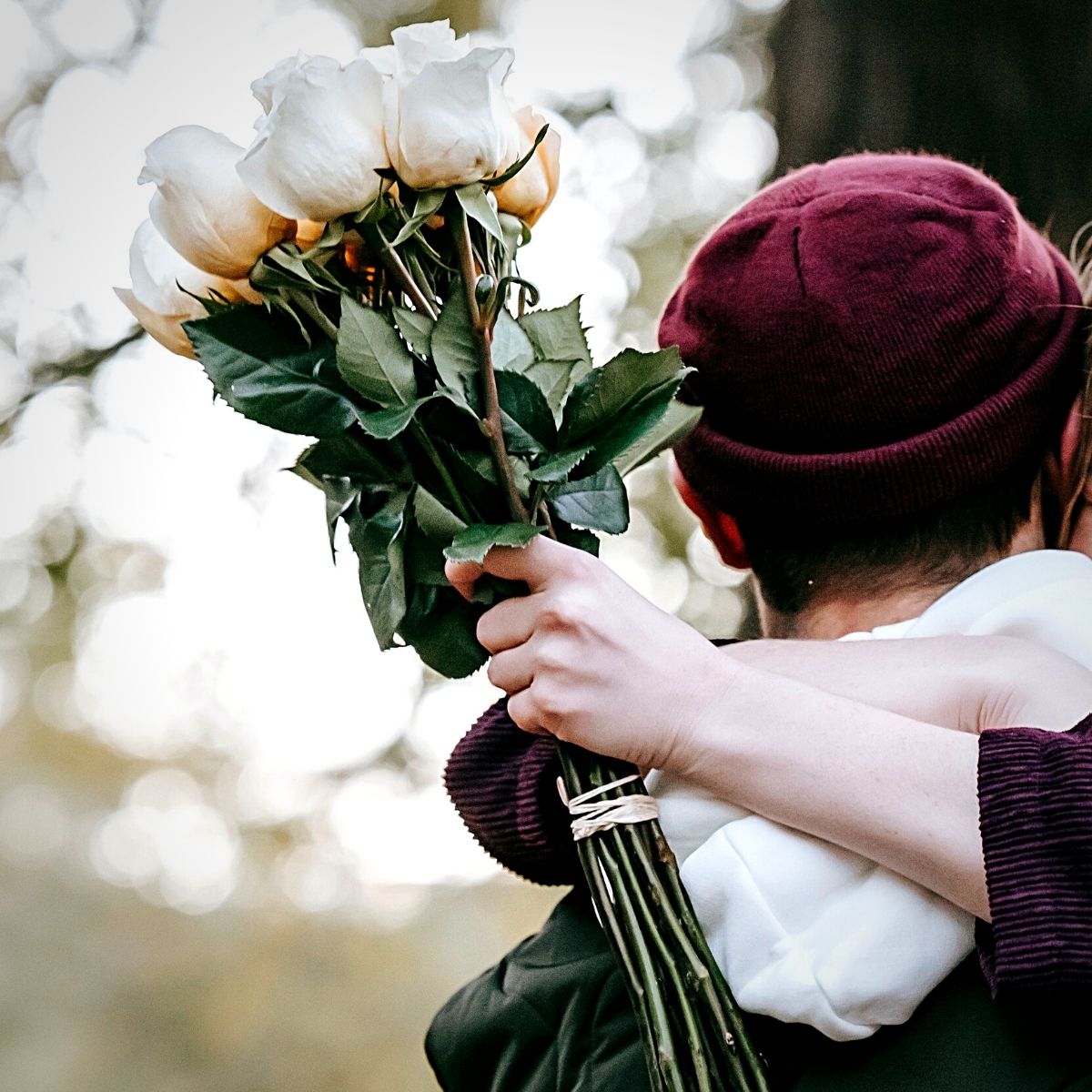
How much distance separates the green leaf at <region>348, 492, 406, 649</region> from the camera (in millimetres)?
932

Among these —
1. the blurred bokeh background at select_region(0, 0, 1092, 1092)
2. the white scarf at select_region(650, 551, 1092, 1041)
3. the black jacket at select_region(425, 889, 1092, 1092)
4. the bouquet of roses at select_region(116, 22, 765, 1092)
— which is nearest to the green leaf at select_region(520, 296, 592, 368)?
the bouquet of roses at select_region(116, 22, 765, 1092)

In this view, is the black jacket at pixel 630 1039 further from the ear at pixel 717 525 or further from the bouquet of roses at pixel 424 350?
the ear at pixel 717 525

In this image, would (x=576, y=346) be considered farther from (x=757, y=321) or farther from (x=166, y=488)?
(x=166, y=488)

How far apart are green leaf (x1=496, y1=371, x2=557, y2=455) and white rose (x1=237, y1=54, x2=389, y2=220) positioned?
0.16 m

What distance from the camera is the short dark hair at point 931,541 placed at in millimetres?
1073

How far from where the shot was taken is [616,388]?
3.01ft

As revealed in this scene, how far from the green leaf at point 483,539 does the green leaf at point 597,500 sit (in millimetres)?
57

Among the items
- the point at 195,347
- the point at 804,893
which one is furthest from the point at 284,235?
the point at 804,893

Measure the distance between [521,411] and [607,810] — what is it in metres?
0.29

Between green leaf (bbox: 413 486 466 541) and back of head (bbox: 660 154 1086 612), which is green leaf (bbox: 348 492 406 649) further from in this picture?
back of head (bbox: 660 154 1086 612)

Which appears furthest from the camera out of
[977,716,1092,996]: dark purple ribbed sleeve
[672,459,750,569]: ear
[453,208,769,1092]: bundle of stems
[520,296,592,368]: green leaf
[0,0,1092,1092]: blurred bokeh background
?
[0,0,1092,1092]: blurred bokeh background

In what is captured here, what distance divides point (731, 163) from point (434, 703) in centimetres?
266

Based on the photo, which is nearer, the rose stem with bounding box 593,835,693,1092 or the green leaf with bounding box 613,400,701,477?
the rose stem with bounding box 593,835,693,1092

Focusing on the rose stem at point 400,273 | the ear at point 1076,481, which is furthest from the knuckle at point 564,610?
the ear at point 1076,481
